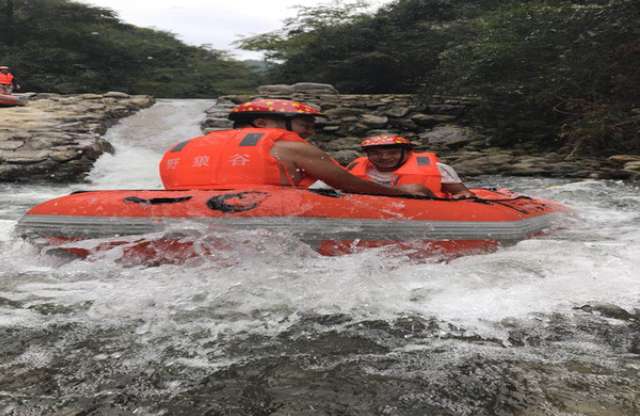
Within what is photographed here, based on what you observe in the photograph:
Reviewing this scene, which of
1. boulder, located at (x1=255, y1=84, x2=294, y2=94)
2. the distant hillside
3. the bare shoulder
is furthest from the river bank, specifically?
the distant hillside

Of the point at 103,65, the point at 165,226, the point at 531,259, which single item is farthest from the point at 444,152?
the point at 103,65

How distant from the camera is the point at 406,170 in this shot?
4555mm

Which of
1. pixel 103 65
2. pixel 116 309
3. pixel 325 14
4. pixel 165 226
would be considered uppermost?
pixel 325 14

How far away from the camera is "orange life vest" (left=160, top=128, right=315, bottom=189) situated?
3504mm

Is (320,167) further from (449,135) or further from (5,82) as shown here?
(5,82)

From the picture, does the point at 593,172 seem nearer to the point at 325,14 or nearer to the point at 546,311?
the point at 546,311

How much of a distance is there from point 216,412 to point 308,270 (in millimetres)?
1524

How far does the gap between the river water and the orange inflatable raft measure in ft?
0.35

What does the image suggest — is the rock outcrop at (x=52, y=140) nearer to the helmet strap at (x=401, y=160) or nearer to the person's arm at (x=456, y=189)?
the helmet strap at (x=401, y=160)

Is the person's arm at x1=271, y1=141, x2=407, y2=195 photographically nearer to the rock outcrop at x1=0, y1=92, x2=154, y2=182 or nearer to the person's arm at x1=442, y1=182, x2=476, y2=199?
the person's arm at x1=442, y1=182, x2=476, y2=199

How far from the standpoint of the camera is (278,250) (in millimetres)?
3330

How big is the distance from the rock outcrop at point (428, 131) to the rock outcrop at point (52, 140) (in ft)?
9.89

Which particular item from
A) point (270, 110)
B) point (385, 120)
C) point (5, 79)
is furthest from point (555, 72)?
point (5, 79)

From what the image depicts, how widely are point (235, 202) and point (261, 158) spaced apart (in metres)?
0.38
